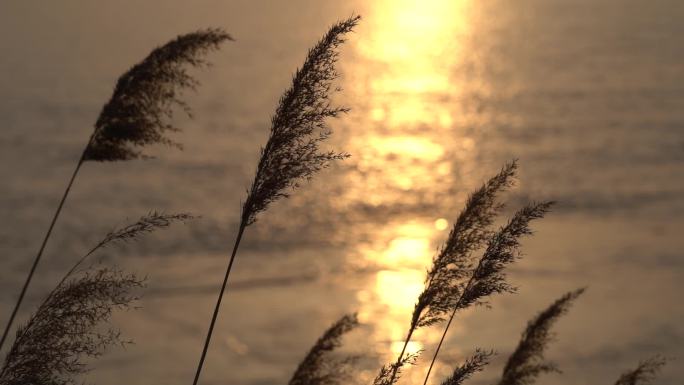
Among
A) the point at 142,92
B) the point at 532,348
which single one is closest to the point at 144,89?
the point at 142,92

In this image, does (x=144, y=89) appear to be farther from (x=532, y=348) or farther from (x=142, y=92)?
(x=532, y=348)

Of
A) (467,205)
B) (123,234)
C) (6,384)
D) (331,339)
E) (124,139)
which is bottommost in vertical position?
(6,384)

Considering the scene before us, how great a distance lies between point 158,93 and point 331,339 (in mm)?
1812

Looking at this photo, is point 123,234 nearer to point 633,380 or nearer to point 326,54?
point 326,54

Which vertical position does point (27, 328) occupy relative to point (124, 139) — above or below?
below

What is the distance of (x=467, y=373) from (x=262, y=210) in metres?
2.11

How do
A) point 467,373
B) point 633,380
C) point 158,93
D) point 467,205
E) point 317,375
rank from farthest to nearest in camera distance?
point 633,380
point 467,205
point 467,373
point 317,375
point 158,93

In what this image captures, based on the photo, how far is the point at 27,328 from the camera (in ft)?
18.1

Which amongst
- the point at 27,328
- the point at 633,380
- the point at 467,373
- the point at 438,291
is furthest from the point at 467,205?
the point at 27,328

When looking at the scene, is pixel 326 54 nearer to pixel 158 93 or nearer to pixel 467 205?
pixel 158 93

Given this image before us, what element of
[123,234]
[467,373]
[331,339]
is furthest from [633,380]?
[123,234]

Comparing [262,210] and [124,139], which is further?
[262,210]

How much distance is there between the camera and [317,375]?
220 inches

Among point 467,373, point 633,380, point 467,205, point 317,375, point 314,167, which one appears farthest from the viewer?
point 633,380
